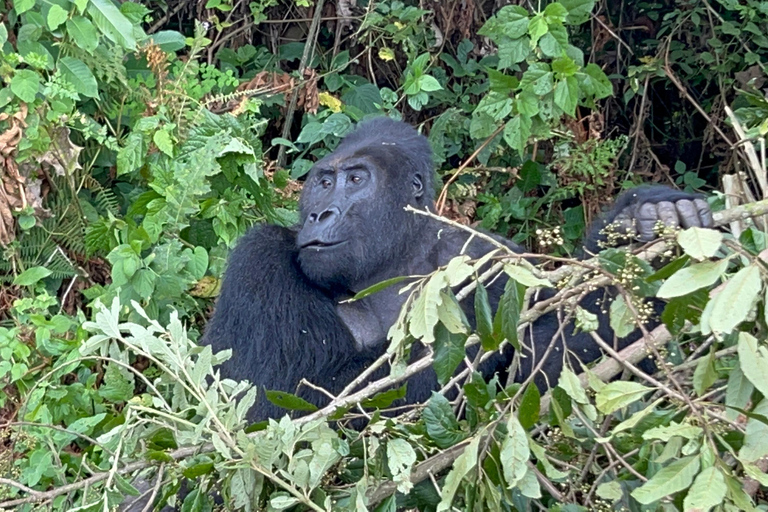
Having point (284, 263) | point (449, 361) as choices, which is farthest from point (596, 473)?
point (284, 263)

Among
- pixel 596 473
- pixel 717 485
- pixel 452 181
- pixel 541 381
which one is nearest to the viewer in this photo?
pixel 717 485

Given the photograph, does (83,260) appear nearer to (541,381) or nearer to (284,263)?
(284,263)

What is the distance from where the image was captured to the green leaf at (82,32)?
12.7 ft

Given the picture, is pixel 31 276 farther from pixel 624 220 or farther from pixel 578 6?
pixel 578 6

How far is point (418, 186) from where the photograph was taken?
3.78 metres

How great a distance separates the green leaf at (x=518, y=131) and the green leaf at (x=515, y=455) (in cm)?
213

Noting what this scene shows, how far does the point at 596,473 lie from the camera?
7.85 feet

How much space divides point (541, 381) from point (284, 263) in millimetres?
913

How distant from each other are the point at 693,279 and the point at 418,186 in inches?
81.7

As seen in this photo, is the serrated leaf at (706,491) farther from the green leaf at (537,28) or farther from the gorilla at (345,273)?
the green leaf at (537,28)

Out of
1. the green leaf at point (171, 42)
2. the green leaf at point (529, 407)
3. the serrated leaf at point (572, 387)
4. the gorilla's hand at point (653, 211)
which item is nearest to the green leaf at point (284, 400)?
the green leaf at point (529, 407)

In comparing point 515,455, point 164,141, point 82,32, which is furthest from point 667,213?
point 82,32

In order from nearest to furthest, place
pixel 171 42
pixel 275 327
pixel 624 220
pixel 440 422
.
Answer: pixel 440 422 < pixel 624 220 < pixel 275 327 < pixel 171 42

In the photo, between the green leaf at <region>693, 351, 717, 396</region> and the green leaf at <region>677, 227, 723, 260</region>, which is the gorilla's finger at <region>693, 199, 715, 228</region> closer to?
the green leaf at <region>693, 351, 717, 396</region>
